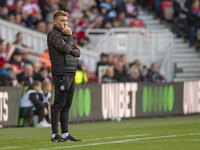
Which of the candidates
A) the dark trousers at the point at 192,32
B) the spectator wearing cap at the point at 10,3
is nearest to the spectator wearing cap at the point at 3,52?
the spectator wearing cap at the point at 10,3

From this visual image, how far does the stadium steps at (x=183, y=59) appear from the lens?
83.3 feet

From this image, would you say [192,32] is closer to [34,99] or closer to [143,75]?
[143,75]

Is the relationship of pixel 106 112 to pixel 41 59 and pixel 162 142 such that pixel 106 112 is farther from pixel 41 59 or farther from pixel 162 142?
pixel 162 142

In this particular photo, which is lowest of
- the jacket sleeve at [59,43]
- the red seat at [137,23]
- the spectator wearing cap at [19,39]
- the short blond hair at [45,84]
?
the short blond hair at [45,84]

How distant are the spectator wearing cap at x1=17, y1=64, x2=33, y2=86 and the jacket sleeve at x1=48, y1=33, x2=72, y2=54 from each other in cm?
720

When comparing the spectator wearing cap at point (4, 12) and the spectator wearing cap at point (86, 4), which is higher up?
the spectator wearing cap at point (86, 4)

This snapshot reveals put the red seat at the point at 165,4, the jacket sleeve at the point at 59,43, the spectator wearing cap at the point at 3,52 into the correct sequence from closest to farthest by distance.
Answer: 1. the jacket sleeve at the point at 59,43
2. the spectator wearing cap at the point at 3,52
3. the red seat at the point at 165,4

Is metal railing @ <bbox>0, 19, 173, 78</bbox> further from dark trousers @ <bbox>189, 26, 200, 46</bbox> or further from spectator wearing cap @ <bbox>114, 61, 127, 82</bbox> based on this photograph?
spectator wearing cap @ <bbox>114, 61, 127, 82</bbox>

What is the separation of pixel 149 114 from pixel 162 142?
29.8 ft

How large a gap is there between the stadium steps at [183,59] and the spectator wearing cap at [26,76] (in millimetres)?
8465

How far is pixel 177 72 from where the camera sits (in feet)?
83.8

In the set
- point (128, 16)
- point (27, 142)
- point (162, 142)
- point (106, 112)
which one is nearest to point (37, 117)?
point (106, 112)

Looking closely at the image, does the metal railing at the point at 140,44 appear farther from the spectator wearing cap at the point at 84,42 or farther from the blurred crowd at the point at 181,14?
the blurred crowd at the point at 181,14

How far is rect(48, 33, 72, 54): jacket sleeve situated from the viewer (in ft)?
35.3
